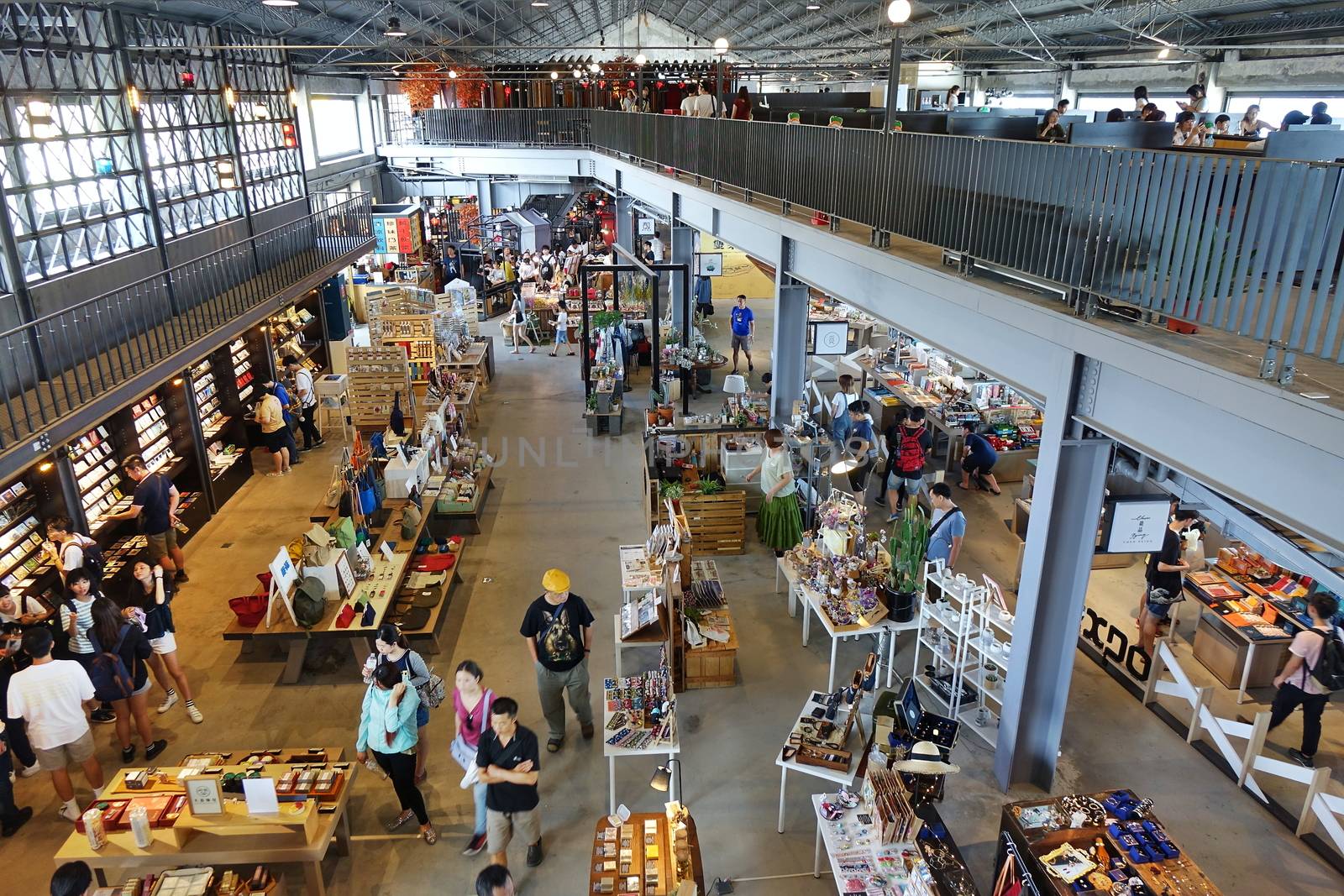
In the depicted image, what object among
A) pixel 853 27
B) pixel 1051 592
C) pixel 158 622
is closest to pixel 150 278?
pixel 158 622

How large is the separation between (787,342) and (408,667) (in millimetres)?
7269

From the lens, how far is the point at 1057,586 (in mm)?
6438

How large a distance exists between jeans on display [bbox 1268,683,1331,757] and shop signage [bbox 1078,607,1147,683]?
1162 millimetres

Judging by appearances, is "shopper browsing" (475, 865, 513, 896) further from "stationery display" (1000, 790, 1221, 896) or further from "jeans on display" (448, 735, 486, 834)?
"stationery display" (1000, 790, 1221, 896)

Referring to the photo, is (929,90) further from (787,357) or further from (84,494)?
(84,494)

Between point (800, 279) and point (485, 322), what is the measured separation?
14.9m

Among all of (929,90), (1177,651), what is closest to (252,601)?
(1177,651)

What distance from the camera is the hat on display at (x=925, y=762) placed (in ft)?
17.8

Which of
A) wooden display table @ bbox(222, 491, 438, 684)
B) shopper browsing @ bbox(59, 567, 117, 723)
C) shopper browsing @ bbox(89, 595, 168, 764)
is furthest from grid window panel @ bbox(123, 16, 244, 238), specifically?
shopper browsing @ bbox(89, 595, 168, 764)

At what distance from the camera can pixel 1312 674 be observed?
6.90 meters

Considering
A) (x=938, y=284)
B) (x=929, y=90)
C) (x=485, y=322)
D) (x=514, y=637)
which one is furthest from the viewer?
(x=929, y=90)

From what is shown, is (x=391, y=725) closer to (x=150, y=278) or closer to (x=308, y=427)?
(x=150, y=278)

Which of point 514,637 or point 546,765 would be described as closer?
point 546,765

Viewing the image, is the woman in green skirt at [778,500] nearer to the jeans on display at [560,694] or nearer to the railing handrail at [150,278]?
the jeans on display at [560,694]
